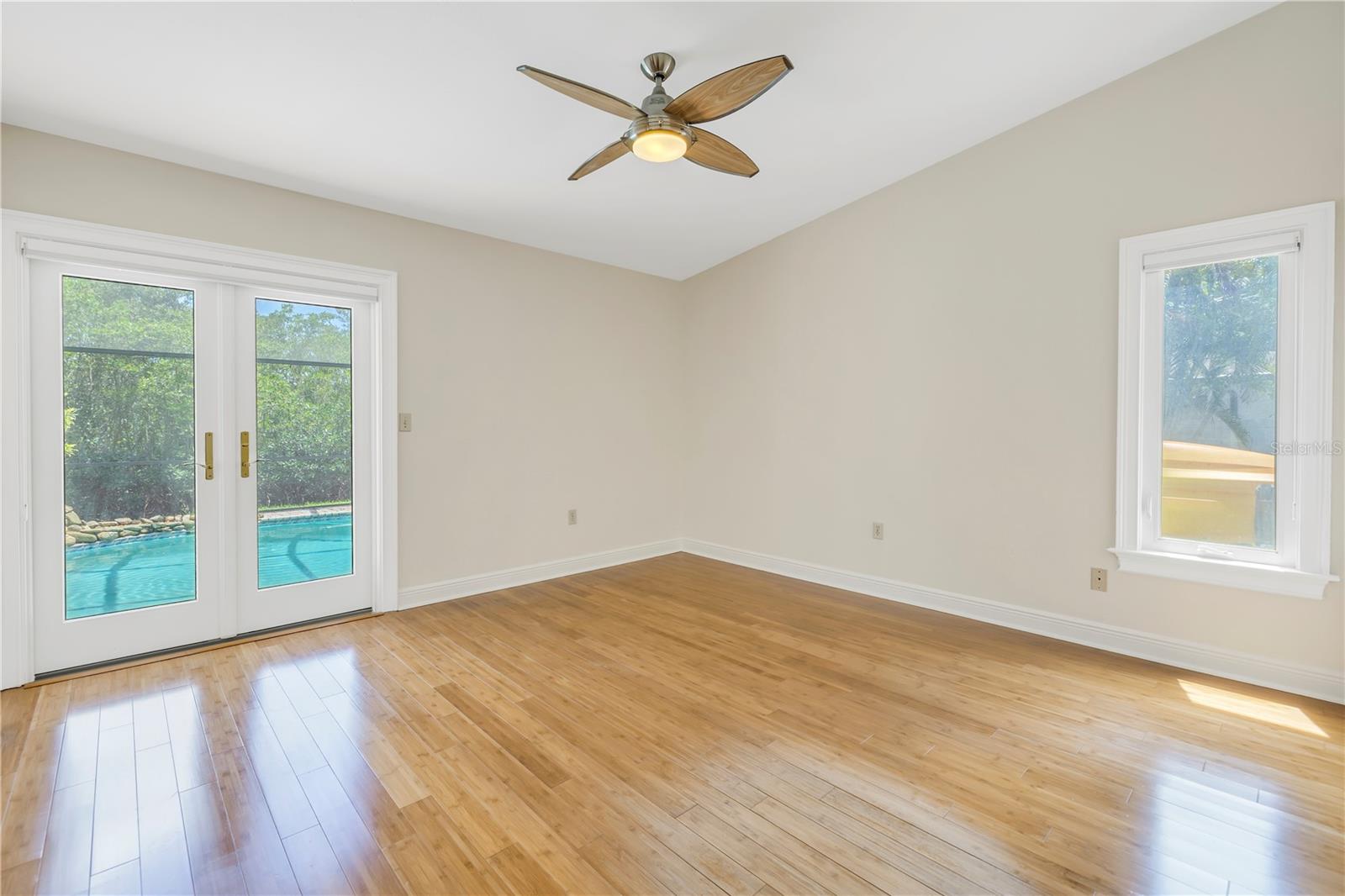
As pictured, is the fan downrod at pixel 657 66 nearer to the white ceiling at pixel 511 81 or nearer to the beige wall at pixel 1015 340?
the white ceiling at pixel 511 81

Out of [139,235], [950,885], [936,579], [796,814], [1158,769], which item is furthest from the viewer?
[936,579]

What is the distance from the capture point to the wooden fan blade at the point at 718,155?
2.58 m

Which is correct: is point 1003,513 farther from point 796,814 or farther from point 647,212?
point 647,212

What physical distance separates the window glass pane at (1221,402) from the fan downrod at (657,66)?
2878 mm

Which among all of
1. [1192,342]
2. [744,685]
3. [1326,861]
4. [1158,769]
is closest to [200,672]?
[744,685]

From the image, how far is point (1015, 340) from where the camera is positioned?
3.59m

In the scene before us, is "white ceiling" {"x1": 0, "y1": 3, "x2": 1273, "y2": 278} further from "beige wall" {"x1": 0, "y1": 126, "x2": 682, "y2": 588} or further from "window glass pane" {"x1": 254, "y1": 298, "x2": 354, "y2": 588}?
"window glass pane" {"x1": 254, "y1": 298, "x2": 354, "y2": 588}

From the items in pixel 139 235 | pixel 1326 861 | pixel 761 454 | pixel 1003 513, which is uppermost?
pixel 139 235

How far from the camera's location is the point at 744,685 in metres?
A: 2.80

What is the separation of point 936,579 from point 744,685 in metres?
1.91

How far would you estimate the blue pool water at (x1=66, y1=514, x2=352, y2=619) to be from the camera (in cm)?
Answer: 295

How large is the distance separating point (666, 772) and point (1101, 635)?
275cm

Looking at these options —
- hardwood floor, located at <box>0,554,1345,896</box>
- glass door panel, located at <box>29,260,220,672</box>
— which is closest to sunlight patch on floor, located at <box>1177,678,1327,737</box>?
hardwood floor, located at <box>0,554,1345,896</box>

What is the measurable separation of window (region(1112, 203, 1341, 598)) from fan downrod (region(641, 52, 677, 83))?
2650 mm
